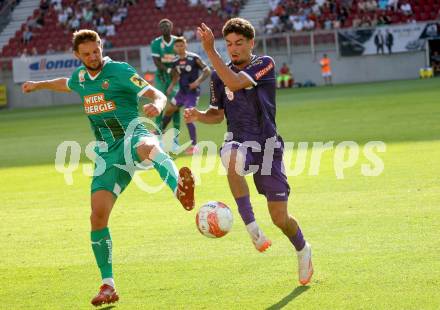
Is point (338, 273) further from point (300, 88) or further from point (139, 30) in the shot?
point (139, 30)

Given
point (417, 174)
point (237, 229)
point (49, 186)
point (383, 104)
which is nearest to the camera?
point (237, 229)

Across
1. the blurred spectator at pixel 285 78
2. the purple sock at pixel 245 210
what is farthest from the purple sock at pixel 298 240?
the blurred spectator at pixel 285 78

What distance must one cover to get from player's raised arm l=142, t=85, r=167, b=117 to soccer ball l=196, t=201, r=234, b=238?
91 centimetres

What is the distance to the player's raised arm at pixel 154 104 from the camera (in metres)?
7.29

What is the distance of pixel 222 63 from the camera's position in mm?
7082

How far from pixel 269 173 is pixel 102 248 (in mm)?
1507

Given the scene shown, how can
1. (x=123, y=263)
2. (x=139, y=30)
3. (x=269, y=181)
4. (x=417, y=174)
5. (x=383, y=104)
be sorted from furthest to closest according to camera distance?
1. (x=139, y=30)
2. (x=383, y=104)
3. (x=417, y=174)
4. (x=123, y=263)
5. (x=269, y=181)

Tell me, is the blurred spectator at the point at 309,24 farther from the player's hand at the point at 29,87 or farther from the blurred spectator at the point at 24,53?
the player's hand at the point at 29,87

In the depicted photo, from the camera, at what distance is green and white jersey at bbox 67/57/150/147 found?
7750 mm

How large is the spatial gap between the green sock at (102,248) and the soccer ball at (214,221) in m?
0.77

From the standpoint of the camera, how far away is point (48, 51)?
48.6 m

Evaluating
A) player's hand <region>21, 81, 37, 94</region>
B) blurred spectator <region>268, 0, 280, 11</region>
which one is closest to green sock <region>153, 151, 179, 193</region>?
player's hand <region>21, 81, 37, 94</region>

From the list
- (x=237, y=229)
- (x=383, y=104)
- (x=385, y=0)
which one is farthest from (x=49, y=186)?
(x=385, y=0)

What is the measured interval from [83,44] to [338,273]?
291 cm
